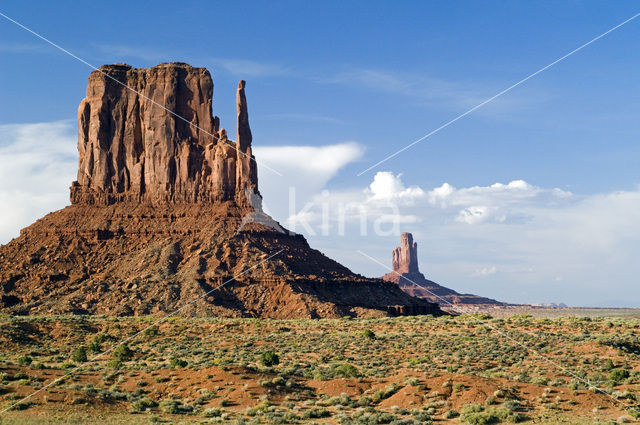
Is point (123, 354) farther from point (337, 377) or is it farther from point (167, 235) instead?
point (167, 235)

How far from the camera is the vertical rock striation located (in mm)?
107812

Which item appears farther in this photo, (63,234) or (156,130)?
(156,130)

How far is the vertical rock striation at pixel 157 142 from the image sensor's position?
354 feet

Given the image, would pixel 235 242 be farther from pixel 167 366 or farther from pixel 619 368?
A: pixel 619 368

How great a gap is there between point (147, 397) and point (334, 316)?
168ft

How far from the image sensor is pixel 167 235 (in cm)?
9994

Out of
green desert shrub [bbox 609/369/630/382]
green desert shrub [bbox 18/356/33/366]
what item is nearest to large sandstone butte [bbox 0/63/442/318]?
green desert shrub [bbox 18/356/33/366]

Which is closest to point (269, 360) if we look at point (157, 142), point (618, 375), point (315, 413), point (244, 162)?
point (315, 413)

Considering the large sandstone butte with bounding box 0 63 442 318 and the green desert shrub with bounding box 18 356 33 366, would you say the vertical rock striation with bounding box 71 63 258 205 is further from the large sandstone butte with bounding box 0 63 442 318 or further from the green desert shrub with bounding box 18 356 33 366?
the green desert shrub with bounding box 18 356 33 366

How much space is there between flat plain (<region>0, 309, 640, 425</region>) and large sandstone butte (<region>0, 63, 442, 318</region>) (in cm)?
2347

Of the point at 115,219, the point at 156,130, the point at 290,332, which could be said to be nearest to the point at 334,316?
the point at 290,332

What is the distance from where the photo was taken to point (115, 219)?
343 feet

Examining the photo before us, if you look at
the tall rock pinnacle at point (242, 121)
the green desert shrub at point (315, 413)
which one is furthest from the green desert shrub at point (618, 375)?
the tall rock pinnacle at point (242, 121)

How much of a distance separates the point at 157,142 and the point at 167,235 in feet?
64.1
